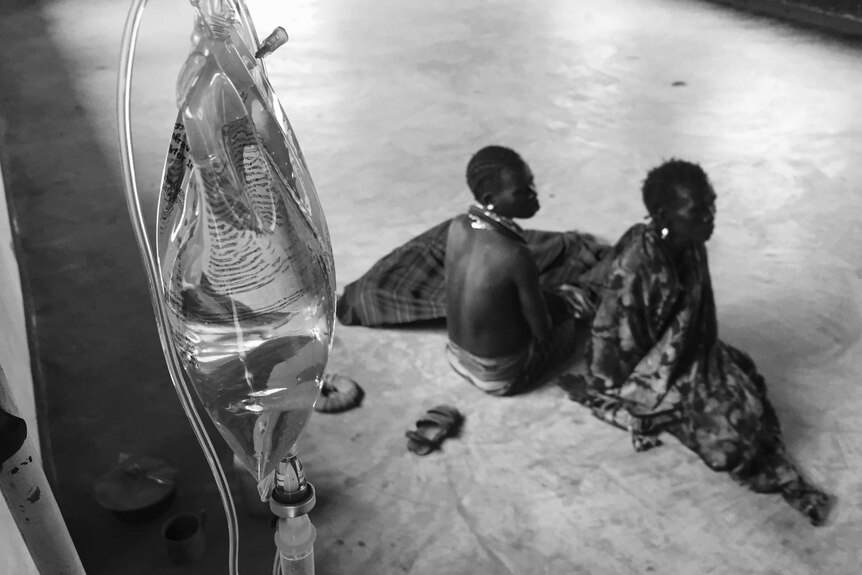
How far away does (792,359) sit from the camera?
6.49ft

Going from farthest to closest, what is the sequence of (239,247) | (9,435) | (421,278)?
(421,278) < (9,435) < (239,247)

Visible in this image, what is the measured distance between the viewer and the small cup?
146cm

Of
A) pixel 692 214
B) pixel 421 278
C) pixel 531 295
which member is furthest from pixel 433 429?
pixel 692 214

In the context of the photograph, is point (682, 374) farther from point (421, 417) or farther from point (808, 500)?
point (421, 417)

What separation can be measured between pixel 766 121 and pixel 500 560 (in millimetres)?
2425

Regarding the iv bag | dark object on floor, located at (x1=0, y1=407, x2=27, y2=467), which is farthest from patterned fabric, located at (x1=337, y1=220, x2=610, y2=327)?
the iv bag

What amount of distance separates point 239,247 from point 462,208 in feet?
6.64

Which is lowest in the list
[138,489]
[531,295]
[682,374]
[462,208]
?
[138,489]

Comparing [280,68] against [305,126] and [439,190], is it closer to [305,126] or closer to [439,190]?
[305,126]

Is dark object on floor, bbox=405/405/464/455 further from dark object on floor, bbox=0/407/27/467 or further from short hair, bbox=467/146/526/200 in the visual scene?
dark object on floor, bbox=0/407/27/467

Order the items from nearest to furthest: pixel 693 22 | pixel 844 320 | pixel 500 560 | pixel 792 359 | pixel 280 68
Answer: pixel 500 560 → pixel 792 359 → pixel 844 320 → pixel 280 68 → pixel 693 22

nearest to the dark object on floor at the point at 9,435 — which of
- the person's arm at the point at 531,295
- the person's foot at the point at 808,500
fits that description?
the person's arm at the point at 531,295

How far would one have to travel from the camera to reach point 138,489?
5.19 feet

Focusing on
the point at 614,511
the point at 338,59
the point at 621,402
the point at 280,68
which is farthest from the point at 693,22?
the point at 614,511
